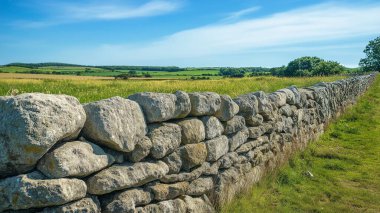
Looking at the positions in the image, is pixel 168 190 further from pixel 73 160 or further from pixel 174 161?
pixel 73 160

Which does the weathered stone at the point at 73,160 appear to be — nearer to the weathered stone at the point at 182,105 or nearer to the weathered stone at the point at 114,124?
the weathered stone at the point at 114,124

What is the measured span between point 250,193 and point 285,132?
8.25 ft

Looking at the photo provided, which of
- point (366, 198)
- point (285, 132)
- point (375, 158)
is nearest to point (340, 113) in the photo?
point (375, 158)

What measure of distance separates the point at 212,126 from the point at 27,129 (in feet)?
9.21

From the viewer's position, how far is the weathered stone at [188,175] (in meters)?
4.27

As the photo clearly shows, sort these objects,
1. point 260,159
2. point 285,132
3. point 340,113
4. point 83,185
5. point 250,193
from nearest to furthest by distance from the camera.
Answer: point 83,185 < point 250,193 < point 260,159 < point 285,132 < point 340,113

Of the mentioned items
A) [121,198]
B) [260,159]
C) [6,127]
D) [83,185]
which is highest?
[6,127]

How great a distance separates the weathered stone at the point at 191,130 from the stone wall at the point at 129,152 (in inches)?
0.5

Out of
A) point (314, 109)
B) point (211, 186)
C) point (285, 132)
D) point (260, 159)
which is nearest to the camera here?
point (211, 186)

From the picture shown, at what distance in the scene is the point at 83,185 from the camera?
3193mm

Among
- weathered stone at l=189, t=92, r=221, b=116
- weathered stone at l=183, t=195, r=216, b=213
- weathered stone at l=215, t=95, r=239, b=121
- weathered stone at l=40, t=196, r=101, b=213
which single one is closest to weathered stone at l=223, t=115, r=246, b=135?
weathered stone at l=215, t=95, r=239, b=121

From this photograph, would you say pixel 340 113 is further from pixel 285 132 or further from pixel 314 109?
pixel 285 132

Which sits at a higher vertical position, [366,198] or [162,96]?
[162,96]

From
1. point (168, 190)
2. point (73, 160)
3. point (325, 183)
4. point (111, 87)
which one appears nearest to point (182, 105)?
point (168, 190)
